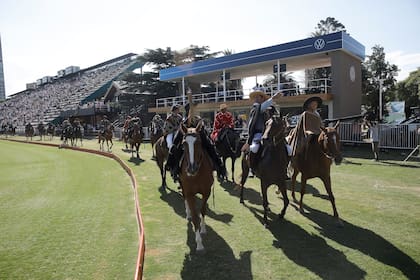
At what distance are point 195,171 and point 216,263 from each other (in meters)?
1.50

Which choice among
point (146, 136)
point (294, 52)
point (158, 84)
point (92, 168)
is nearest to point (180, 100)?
point (146, 136)

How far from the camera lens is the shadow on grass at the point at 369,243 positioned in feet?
15.6

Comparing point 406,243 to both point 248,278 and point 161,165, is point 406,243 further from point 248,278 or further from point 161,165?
point 161,165

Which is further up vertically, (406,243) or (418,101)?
(418,101)

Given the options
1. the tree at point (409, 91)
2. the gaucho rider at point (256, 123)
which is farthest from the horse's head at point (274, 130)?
the tree at point (409, 91)

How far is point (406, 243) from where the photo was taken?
5.53 metres

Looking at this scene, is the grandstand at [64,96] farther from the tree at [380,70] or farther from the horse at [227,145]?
the horse at [227,145]

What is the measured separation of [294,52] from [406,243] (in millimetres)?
18832

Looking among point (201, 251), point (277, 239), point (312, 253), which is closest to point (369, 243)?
point (312, 253)

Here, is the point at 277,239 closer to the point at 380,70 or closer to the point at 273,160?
the point at 273,160

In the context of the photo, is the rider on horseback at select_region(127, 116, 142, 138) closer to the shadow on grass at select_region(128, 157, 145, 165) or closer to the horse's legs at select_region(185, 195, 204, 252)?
the shadow on grass at select_region(128, 157, 145, 165)

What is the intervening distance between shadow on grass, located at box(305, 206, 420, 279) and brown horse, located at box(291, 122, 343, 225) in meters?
0.32

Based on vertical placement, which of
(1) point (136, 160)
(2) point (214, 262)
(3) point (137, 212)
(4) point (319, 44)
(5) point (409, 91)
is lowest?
(2) point (214, 262)

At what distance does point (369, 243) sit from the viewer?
5617 mm
